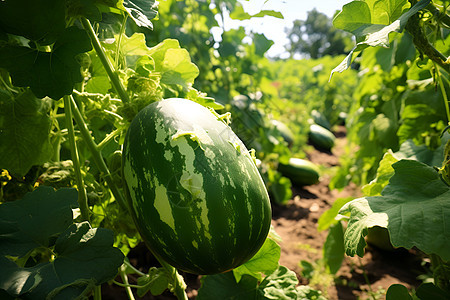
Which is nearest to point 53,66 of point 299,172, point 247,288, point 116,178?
point 116,178

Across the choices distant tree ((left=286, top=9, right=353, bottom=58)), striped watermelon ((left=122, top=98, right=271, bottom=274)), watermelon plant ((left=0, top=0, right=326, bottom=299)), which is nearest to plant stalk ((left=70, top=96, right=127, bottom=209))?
watermelon plant ((left=0, top=0, right=326, bottom=299))

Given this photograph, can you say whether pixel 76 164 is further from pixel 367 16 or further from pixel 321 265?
pixel 321 265

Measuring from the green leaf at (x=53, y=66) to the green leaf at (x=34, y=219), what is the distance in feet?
0.86

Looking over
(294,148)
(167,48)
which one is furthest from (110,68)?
(294,148)

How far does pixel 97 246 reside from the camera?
896 mm

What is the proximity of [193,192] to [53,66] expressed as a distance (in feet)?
1.61

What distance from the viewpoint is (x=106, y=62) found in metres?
1.06

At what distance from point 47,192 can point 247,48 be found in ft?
10.8

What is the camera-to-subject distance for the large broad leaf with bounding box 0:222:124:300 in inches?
31.0

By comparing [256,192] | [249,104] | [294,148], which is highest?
[256,192]

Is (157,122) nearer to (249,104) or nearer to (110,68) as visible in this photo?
(110,68)

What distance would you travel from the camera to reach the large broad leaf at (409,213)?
0.98 metres

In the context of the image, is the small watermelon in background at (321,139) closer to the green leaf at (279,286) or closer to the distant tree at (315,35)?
the green leaf at (279,286)

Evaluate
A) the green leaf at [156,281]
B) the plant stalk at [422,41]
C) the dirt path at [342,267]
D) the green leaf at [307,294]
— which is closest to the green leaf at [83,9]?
the green leaf at [156,281]
